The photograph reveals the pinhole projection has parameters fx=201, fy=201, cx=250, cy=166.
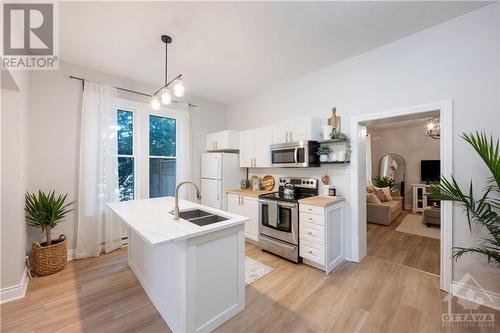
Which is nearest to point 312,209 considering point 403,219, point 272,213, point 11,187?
point 272,213

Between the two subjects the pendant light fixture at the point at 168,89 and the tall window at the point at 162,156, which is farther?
the tall window at the point at 162,156

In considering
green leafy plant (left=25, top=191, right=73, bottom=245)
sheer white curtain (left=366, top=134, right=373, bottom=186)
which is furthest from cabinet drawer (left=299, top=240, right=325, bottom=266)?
sheer white curtain (left=366, top=134, right=373, bottom=186)

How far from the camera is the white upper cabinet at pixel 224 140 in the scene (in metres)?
4.21

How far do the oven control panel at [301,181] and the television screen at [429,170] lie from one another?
490cm

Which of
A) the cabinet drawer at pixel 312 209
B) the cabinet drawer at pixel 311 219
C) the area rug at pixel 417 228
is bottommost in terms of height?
the area rug at pixel 417 228

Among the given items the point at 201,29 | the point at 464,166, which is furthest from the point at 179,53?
the point at 464,166

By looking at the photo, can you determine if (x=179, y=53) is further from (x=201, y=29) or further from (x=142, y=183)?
(x=142, y=183)

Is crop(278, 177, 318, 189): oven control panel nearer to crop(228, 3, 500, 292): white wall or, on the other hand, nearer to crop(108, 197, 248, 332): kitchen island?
crop(228, 3, 500, 292): white wall

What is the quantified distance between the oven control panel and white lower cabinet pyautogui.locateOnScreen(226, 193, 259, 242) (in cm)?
67

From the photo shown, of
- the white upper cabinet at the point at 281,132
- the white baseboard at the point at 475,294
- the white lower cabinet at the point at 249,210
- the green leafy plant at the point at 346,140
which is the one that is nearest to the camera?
the white baseboard at the point at 475,294

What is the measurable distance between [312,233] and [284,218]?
451 mm

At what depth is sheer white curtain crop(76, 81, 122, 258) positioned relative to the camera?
303 cm

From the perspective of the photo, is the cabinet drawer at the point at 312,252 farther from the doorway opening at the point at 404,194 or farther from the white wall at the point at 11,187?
the white wall at the point at 11,187

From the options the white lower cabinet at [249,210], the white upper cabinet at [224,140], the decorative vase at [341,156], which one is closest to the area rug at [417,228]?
the decorative vase at [341,156]
